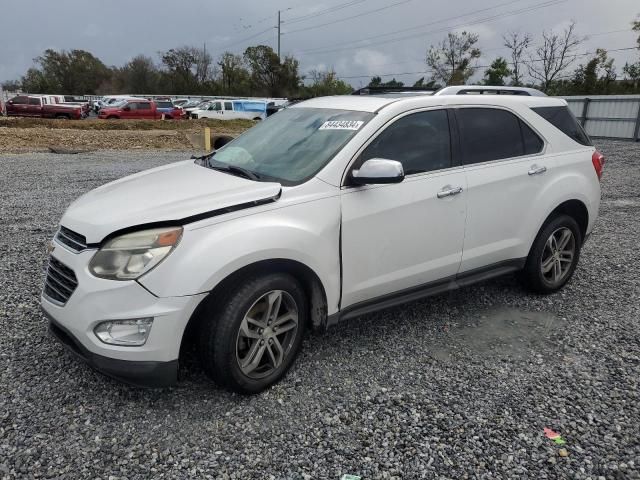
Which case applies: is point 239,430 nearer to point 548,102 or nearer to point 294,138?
point 294,138

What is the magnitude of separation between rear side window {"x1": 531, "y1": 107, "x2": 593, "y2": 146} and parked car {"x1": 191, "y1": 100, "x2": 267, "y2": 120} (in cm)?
3130

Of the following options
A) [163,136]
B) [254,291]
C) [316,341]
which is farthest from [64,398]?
[163,136]

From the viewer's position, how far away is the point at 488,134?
12.9ft

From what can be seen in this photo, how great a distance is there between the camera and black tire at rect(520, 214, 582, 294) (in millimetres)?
4277

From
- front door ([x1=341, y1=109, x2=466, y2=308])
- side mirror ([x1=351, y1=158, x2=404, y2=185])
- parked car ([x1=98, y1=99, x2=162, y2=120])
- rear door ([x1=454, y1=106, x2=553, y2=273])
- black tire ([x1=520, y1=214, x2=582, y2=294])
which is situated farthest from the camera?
parked car ([x1=98, y1=99, x2=162, y2=120])

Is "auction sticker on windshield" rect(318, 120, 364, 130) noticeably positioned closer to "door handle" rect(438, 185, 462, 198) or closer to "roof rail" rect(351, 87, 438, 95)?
"door handle" rect(438, 185, 462, 198)

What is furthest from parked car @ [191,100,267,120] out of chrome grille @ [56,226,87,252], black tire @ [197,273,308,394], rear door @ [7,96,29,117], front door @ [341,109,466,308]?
black tire @ [197,273,308,394]

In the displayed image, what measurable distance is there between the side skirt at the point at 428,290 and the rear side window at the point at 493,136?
0.88m

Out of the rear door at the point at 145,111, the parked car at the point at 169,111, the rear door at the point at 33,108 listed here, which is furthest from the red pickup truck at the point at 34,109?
the parked car at the point at 169,111

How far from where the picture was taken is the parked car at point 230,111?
113 feet

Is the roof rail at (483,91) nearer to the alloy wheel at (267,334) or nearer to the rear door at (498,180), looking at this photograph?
the rear door at (498,180)

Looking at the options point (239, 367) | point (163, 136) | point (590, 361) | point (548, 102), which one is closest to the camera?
point (239, 367)

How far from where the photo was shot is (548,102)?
14.4 feet

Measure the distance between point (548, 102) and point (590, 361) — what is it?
2270mm
